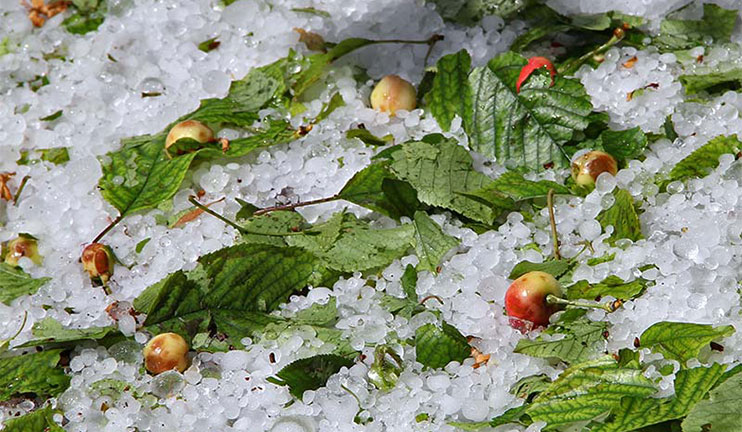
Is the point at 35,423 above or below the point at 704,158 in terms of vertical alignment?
below

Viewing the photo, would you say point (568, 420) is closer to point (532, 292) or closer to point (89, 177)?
point (532, 292)

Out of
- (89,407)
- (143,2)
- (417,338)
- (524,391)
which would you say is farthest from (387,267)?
(143,2)

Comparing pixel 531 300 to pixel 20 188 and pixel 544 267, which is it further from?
pixel 20 188

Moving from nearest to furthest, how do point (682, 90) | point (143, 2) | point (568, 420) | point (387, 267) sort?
point (568, 420) < point (387, 267) < point (682, 90) < point (143, 2)

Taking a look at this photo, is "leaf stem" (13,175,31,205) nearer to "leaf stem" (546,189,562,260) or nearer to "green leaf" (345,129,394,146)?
"green leaf" (345,129,394,146)

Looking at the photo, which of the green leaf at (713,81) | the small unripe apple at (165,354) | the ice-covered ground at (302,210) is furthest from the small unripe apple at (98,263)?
the green leaf at (713,81)

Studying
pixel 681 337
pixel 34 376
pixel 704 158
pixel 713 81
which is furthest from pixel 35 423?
pixel 713 81
